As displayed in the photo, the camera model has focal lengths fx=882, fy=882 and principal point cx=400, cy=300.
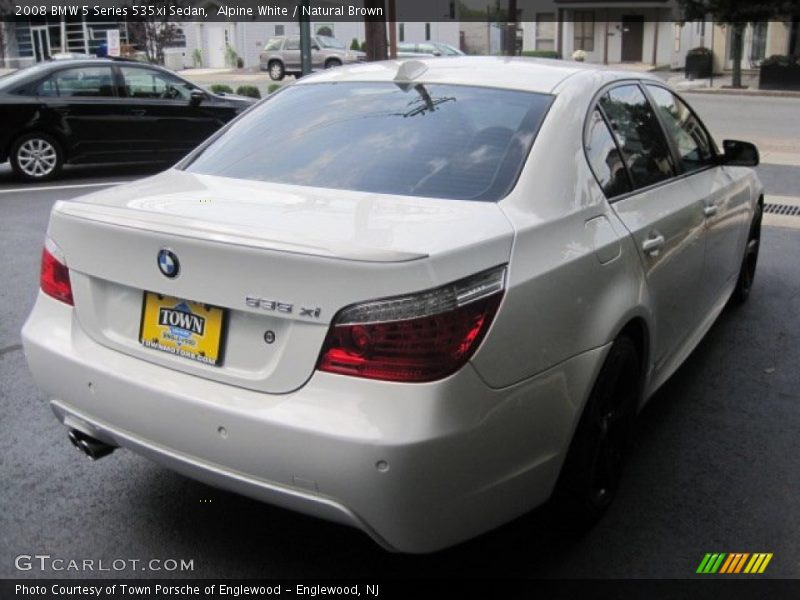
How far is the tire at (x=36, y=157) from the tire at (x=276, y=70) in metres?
25.4

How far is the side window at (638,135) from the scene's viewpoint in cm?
353

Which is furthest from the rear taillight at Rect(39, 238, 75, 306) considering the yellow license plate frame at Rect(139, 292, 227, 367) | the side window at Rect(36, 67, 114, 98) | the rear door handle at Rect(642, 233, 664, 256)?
the side window at Rect(36, 67, 114, 98)

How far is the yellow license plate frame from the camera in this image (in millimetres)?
2580

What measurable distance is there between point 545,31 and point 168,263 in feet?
173

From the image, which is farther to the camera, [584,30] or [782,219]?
[584,30]

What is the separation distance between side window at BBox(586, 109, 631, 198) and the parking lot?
1.19 m

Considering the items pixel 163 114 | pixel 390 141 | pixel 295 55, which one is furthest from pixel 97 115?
pixel 295 55

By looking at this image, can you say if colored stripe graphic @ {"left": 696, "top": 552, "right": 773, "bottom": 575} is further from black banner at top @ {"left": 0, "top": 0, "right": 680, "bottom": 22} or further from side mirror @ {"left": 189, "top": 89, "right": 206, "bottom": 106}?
black banner at top @ {"left": 0, "top": 0, "right": 680, "bottom": 22}

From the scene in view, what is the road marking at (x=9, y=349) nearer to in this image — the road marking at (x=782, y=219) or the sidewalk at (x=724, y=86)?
the road marking at (x=782, y=219)

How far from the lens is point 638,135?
→ 3.75m

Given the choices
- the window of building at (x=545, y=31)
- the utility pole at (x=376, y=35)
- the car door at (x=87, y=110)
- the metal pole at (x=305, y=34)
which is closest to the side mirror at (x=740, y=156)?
the car door at (x=87, y=110)

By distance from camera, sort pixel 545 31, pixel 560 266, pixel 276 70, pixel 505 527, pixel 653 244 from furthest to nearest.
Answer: pixel 545 31
pixel 276 70
pixel 653 244
pixel 505 527
pixel 560 266

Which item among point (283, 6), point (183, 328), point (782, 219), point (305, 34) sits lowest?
point (782, 219)

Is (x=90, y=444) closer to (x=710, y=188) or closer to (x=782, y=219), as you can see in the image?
(x=710, y=188)
